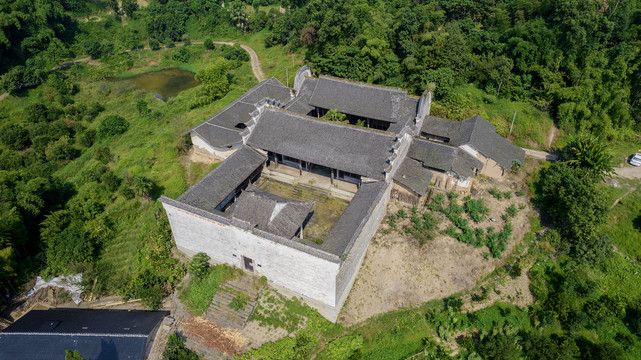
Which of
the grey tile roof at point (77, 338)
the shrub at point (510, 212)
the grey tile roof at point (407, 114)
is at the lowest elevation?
the grey tile roof at point (77, 338)

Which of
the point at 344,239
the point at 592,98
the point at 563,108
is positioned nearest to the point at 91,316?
the point at 344,239

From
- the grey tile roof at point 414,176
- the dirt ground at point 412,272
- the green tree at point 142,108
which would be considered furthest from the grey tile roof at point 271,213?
the green tree at point 142,108

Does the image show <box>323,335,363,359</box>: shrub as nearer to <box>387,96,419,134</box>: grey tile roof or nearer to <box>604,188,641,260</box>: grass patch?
<box>387,96,419,134</box>: grey tile roof

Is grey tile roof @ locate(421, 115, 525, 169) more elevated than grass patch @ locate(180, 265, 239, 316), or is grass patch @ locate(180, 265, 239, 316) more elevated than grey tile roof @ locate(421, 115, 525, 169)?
grey tile roof @ locate(421, 115, 525, 169)

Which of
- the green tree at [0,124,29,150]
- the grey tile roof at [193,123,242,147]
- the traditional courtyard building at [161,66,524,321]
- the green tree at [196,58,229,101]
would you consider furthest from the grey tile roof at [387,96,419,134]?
the green tree at [0,124,29,150]

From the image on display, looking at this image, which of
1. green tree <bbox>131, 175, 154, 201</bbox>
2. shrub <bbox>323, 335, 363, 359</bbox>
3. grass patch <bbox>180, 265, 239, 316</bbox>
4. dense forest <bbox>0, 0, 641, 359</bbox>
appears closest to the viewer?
shrub <bbox>323, 335, 363, 359</bbox>

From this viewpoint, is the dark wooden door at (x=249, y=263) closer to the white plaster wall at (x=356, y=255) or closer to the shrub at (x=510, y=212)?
the white plaster wall at (x=356, y=255)

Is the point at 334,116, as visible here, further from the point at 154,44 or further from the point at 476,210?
the point at 154,44

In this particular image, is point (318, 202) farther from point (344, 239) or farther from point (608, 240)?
point (608, 240)
